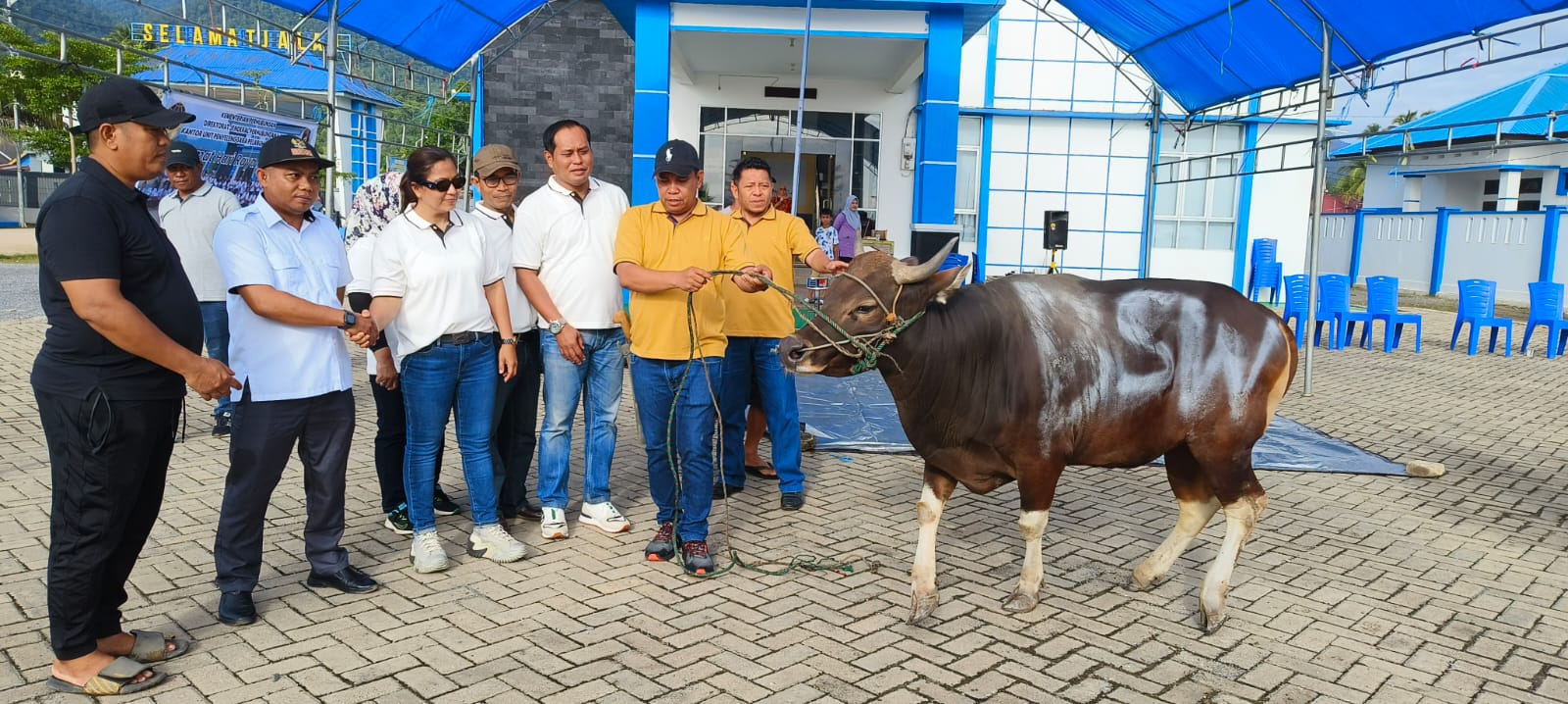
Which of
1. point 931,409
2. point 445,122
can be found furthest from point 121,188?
point 445,122

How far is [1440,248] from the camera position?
2450cm

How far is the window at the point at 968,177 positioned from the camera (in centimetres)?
2053

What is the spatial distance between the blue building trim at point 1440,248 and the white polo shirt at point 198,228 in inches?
1024

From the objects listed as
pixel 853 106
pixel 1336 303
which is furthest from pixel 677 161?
pixel 853 106

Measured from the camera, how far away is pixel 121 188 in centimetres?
329

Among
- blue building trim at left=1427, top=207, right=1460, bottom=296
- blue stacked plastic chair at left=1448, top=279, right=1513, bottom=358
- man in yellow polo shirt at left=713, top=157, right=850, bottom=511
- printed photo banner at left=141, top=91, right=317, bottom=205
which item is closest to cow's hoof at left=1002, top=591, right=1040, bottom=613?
man in yellow polo shirt at left=713, top=157, right=850, bottom=511

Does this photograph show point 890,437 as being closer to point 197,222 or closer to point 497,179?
point 497,179

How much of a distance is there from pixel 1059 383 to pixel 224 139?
23.9 ft

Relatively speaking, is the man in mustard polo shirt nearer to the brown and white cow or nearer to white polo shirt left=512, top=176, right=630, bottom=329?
white polo shirt left=512, top=176, right=630, bottom=329

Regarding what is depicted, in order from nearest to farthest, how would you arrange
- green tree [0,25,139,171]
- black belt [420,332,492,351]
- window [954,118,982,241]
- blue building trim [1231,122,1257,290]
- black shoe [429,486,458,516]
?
black belt [420,332,492,351]
black shoe [429,486,458,516]
window [954,118,982,241]
blue building trim [1231,122,1257,290]
green tree [0,25,139,171]

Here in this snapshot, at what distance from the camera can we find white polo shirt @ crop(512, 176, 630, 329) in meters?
4.91

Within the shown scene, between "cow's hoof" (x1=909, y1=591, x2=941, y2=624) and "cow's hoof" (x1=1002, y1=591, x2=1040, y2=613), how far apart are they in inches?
13.6

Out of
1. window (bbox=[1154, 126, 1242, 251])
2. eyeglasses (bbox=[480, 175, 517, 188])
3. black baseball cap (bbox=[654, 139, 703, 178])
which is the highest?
window (bbox=[1154, 126, 1242, 251])

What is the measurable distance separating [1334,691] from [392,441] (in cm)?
429
